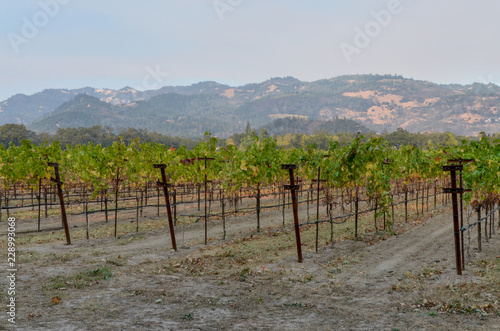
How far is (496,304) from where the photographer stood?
27.2 feet

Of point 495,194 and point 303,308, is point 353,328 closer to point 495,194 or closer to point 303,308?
point 303,308

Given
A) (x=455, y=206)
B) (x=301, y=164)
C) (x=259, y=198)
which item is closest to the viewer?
(x=455, y=206)

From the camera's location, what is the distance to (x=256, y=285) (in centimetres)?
1033

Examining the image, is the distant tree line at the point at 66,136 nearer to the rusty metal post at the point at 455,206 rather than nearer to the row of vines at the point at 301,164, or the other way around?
the row of vines at the point at 301,164

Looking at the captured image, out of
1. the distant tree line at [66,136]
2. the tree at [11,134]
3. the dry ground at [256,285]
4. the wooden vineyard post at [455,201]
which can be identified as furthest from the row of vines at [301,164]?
the tree at [11,134]

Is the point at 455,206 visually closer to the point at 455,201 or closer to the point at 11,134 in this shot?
the point at 455,201

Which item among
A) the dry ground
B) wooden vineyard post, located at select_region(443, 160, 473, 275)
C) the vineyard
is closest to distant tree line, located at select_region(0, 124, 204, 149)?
the vineyard

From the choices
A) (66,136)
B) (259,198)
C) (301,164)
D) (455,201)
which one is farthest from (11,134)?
(455,201)

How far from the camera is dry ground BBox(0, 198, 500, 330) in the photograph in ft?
25.2

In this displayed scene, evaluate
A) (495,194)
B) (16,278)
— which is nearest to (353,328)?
(16,278)

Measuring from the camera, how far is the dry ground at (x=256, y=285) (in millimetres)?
7680

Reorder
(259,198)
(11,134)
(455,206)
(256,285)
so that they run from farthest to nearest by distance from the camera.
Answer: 1. (11,134)
2. (259,198)
3. (455,206)
4. (256,285)

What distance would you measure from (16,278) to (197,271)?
16.2 ft

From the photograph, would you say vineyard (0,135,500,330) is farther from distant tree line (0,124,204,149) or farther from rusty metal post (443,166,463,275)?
distant tree line (0,124,204,149)
